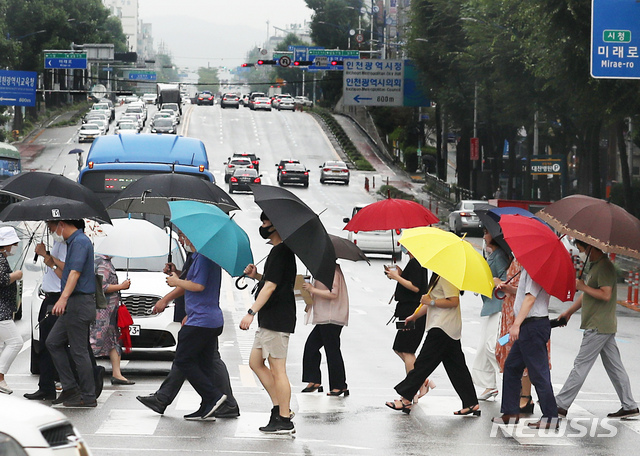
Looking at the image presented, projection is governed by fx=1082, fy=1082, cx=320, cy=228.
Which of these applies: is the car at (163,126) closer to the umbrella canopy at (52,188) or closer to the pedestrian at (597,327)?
the umbrella canopy at (52,188)

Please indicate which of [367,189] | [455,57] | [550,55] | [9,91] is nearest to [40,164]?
[9,91]

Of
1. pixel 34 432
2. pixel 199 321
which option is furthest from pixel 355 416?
pixel 34 432

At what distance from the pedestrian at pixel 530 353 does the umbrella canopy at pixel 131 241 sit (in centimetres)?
442

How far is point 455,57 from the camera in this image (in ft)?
178

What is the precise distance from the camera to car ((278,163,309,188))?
63125mm

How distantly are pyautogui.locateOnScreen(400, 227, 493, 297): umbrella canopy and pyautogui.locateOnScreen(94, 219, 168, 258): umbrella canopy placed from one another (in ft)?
11.2

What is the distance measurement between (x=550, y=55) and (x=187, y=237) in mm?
23842

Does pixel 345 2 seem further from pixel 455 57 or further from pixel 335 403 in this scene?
pixel 335 403

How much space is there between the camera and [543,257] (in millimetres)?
9531

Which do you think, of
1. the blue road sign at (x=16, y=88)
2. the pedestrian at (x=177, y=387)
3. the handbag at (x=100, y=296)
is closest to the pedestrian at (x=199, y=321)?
the pedestrian at (x=177, y=387)

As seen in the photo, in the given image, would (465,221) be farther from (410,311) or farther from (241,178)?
(410,311)

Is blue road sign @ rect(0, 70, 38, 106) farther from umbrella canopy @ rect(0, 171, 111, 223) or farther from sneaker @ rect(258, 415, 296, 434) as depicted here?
sneaker @ rect(258, 415, 296, 434)

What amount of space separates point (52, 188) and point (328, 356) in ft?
11.8

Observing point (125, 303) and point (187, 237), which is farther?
point (125, 303)
